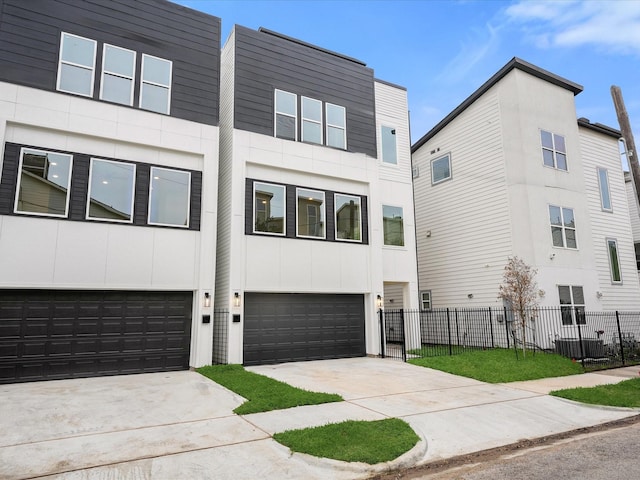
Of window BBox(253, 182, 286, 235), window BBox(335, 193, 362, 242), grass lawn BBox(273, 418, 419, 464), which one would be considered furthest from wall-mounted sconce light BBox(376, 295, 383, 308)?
grass lawn BBox(273, 418, 419, 464)

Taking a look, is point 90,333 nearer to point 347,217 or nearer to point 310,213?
point 310,213

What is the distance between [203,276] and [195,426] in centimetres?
595

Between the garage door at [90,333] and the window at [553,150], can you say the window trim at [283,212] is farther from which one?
the window at [553,150]

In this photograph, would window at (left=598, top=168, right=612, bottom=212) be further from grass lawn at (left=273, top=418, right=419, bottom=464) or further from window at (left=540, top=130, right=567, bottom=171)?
grass lawn at (left=273, top=418, right=419, bottom=464)

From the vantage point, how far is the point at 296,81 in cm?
1449

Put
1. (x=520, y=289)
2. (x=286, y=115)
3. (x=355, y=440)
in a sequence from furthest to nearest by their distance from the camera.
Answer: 1. (x=286, y=115)
2. (x=520, y=289)
3. (x=355, y=440)

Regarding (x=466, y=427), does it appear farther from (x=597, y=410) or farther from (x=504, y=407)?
(x=597, y=410)

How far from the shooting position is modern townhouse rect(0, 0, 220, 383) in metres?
10.0

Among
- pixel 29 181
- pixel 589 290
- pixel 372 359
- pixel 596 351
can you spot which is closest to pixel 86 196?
pixel 29 181

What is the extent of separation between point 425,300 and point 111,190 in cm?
1338

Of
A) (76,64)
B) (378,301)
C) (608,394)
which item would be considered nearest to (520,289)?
(378,301)

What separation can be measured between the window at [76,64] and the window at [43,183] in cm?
188

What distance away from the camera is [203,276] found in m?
11.9

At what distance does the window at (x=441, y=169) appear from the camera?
731 inches
